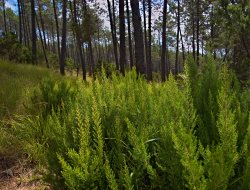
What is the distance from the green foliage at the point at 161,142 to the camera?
129cm

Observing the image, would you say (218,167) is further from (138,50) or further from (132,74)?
(138,50)

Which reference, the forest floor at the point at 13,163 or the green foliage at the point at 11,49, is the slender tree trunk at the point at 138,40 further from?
the green foliage at the point at 11,49

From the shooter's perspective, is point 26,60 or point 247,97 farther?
point 26,60

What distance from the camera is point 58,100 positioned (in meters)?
4.50

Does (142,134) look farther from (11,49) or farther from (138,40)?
(11,49)

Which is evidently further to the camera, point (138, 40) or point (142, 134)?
point (138, 40)

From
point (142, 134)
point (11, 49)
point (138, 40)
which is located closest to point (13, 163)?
point (142, 134)

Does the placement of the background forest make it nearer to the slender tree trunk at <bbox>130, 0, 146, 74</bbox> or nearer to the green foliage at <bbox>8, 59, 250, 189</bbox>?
the green foliage at <bbox>8, 59, 250, 189</bbox>

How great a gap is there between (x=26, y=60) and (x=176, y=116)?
16.4 meters

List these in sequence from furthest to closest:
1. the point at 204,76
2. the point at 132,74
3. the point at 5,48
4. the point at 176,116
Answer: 1. the point at 5,48
2. the point at 132,74
3. the point at 204,76
4. the point at 176,116

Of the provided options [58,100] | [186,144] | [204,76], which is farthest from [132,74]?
[186,144]

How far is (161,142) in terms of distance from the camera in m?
1.63

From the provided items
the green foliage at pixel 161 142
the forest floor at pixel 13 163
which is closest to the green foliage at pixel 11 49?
the forest floor at pixel 13 163

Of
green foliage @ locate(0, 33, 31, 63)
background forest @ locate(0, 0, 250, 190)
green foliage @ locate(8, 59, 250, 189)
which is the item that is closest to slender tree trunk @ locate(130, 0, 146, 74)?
background forest @ locate(0, 0, 250, 190)
